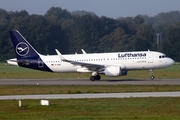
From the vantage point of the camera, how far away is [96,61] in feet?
177

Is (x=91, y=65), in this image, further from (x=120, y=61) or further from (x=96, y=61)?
(x=120, y=61)

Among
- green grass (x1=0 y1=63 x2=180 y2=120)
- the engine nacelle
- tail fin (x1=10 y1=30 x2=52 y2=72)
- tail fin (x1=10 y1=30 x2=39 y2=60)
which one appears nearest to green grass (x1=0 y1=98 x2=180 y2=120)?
green grass (x1=0 y1=63 x2=180 y2=120)

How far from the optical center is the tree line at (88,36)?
416 feet

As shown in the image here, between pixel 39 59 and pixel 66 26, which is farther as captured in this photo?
pixel 66 26

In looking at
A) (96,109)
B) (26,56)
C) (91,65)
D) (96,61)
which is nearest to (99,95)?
(96,109)

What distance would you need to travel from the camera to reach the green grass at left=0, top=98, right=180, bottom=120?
2488 centimetres

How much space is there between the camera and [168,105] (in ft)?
96.0

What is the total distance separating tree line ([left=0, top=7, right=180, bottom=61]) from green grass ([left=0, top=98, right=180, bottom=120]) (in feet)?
303

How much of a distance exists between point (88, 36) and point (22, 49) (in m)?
91.6

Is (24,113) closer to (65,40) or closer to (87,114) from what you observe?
(87,114)

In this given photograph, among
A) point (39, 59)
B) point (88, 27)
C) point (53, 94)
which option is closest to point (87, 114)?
point (53, 94)

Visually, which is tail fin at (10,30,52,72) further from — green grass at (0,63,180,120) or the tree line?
the tree line

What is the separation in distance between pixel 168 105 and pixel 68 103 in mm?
5694

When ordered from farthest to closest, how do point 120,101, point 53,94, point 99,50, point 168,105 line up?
1. point 99,50
2. point 53,94
3. point 120,101
4. point 168,105
